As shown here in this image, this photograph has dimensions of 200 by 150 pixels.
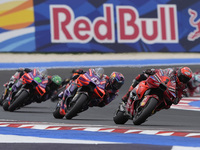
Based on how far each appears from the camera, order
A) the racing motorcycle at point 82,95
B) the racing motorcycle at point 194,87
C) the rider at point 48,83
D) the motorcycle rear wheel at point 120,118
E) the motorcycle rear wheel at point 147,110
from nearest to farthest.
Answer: the motorcycle rear wheel at point 147,110 → the motorcycle rear wheel at point 120,118 → the racing motorcycle at point 82,95 → the rider at point 48,83 → the racing motorcycle at point 194,87

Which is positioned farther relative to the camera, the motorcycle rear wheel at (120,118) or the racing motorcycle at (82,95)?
the racing motorcycle at (82,95)

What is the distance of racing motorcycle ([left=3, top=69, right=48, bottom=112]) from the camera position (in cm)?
1322

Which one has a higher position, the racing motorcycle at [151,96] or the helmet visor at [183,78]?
the helmet visor at [183,78]

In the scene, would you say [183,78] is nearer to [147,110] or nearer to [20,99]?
[147,110]

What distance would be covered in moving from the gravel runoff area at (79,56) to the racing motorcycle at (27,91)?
8.79 m

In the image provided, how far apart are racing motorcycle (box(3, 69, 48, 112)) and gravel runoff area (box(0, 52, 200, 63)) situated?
8792 mm

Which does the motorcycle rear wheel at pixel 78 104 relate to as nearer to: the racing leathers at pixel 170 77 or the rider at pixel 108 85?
the rider at pixel 108 85

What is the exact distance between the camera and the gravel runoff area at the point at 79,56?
2294 centimetres

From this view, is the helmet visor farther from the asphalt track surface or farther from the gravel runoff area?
the gravel runoff area

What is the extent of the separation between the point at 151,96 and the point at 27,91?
440 centimetres

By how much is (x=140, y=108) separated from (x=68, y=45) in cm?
1410

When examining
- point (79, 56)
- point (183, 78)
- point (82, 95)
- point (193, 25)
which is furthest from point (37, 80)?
point (193, 25)

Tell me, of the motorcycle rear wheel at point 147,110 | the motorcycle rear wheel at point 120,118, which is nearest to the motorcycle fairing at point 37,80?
the motorcycle rear wheel at point 120,118

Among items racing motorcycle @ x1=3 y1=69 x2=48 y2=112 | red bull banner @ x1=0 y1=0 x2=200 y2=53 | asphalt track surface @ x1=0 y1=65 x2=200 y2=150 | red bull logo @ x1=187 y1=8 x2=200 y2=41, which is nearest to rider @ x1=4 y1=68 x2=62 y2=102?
racing motorcycle @ x1=3 y1=69 x2=48 y2=112
